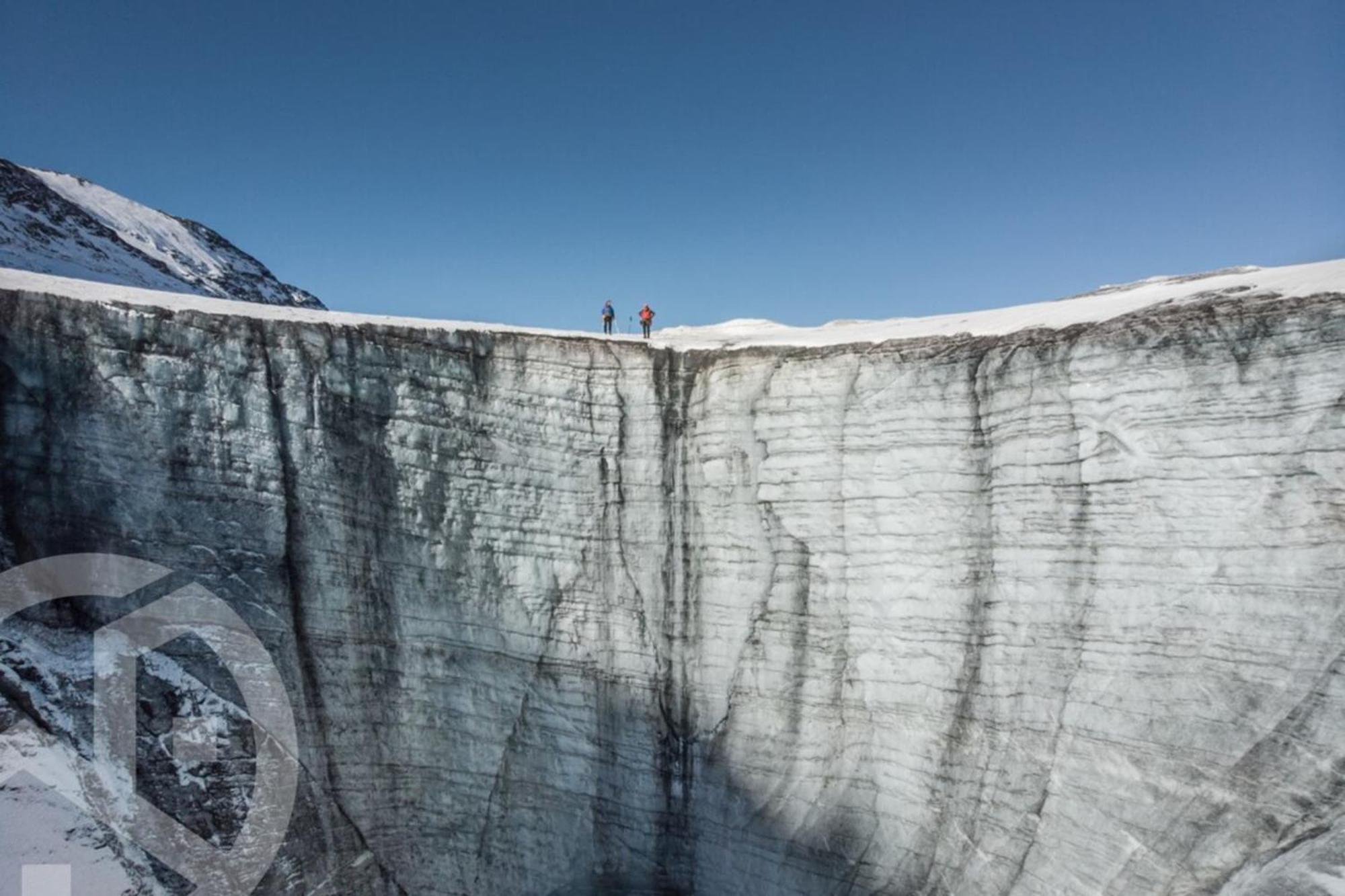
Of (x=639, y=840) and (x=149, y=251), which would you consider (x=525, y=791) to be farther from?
(x=149, y=251)

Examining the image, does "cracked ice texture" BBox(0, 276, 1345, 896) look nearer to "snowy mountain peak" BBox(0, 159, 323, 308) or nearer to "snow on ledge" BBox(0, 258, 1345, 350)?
"snow on ledge" BBox(0, 258, 1345, 350)

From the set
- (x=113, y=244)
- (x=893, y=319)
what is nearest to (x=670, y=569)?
(x=893, y=319)

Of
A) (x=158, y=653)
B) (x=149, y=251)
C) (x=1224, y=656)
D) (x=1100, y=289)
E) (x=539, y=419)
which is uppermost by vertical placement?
(x=149, y=251)

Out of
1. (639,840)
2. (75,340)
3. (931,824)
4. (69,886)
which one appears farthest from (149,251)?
(931,824)

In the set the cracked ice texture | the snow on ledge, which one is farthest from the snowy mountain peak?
the cracked ice texture

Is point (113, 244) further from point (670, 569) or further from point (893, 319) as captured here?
point (893, 319)
